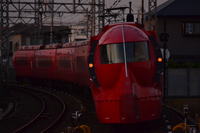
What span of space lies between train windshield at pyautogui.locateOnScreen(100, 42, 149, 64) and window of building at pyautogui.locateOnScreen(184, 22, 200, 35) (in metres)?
26.0

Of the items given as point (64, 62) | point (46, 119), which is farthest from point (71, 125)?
point (64, 62)

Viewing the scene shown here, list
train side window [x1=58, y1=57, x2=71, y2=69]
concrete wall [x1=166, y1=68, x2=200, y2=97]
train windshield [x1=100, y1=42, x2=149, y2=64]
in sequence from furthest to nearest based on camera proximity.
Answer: concrete wall [x1=166, y1=68, x2=200, y2=97]
train side window [x1=58, y1=57, x2=71, y2=69]
train windshield [x1=100, y1=42, x2=149, y2=64]

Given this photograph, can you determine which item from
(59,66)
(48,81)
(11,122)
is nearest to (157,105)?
(11,122)

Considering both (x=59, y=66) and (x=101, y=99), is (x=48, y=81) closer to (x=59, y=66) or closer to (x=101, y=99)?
(x=59, y=66)

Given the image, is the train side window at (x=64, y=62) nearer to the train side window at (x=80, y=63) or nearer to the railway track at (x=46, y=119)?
the railway track at (x=46, y=119)

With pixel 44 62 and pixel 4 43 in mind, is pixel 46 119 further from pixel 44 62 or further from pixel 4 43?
pixel 44 62

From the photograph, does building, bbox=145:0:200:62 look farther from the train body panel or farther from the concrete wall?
the train body panel

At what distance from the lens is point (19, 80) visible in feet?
158

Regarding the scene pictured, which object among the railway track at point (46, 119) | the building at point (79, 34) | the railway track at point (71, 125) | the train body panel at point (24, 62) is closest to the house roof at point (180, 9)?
the building at point (79, 34)

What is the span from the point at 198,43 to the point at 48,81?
12384 millimetres

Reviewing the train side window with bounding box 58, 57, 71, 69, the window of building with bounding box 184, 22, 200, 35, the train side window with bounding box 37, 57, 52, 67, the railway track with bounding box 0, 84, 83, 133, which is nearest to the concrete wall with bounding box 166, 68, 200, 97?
the train side window with bounding box 58, 57, 71, 69

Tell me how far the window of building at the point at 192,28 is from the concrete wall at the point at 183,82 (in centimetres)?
1019

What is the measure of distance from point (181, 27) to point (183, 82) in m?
11.1

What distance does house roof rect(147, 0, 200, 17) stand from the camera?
39.7 meters
